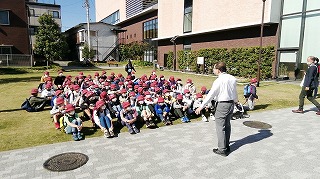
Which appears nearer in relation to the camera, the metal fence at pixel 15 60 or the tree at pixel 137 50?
the metal fence at pixel 15 60

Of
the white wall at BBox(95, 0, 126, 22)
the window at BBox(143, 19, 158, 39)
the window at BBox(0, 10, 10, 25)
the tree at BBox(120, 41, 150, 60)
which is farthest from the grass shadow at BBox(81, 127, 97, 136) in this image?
the white wall at BBox(95, 0, 126, 22)

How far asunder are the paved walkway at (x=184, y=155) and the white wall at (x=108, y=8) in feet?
168

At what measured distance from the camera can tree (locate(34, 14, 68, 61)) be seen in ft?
118

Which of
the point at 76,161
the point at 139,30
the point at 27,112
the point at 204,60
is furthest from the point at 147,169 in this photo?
the point at 139,30

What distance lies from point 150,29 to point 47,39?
17.3 m

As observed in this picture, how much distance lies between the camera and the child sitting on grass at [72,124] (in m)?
6.61

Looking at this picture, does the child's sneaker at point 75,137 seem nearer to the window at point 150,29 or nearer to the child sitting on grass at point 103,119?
the child sitting on grass at point 103,119

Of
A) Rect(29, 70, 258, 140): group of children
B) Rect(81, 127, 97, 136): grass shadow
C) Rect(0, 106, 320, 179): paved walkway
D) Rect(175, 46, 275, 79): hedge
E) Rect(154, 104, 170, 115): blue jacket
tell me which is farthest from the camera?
Rect(175, 46, 275, 79): hedge

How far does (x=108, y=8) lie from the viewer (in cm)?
6631

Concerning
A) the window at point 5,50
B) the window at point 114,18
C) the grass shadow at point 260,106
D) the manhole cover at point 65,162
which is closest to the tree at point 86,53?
the window at point 5,50

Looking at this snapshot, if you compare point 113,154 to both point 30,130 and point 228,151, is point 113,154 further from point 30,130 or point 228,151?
point 30,130

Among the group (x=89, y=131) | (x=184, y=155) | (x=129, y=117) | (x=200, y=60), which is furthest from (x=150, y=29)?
(x=184, y=155)

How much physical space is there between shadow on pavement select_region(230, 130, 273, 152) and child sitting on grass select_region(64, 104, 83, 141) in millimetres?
4148

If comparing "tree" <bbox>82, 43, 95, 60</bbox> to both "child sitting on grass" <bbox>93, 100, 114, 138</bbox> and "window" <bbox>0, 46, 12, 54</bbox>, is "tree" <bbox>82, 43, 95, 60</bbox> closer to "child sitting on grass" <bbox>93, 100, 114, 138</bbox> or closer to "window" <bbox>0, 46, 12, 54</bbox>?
"window" <bbox>0, 46, 12, 54</bbox>
